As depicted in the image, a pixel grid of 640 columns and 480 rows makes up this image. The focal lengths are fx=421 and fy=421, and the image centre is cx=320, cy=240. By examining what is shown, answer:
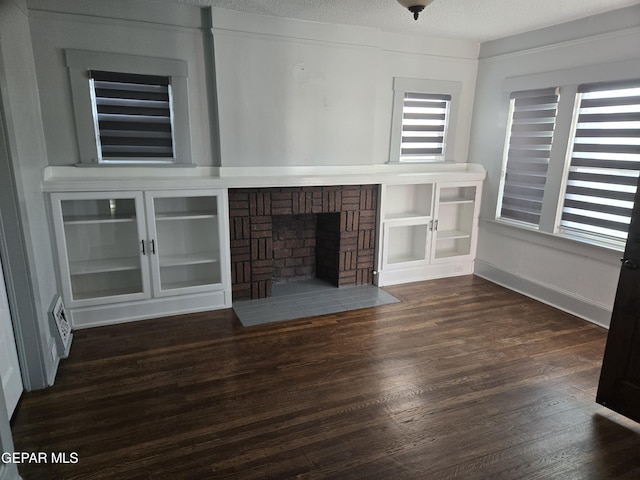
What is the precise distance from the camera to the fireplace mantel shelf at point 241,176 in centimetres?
339

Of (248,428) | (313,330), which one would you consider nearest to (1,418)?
(248,428)

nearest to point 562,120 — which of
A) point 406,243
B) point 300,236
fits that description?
point 406,243

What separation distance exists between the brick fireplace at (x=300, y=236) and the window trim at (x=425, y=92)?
2.18 ft

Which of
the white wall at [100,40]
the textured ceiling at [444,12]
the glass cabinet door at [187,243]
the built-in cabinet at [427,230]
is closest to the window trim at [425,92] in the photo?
the built-in cabinet at [427,230]

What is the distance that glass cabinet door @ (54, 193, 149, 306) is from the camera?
139 inches

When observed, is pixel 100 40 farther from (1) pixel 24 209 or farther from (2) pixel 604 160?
(2) pixel 604 160

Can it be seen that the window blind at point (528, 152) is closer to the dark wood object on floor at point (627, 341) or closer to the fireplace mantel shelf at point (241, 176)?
the fireplace mantel shelf at point (241, 176)

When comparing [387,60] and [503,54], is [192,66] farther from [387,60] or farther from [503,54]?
[503,54]

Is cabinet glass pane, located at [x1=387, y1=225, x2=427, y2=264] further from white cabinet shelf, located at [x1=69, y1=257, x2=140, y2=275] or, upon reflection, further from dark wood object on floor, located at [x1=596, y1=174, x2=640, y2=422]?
white cabinet shelf, located at [x1=69, y1=257, x2=140, y2=275]

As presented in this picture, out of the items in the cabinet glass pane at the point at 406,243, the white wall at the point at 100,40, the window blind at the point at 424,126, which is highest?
the white wall at the point at 100,40

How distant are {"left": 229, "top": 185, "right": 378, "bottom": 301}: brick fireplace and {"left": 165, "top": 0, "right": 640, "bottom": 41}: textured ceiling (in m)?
1.56

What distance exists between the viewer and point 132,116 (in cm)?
367

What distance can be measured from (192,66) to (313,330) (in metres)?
2.58

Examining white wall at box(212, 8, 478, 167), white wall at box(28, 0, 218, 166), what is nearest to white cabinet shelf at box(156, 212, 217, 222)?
white wall at box(212, 8, 478, 167)
